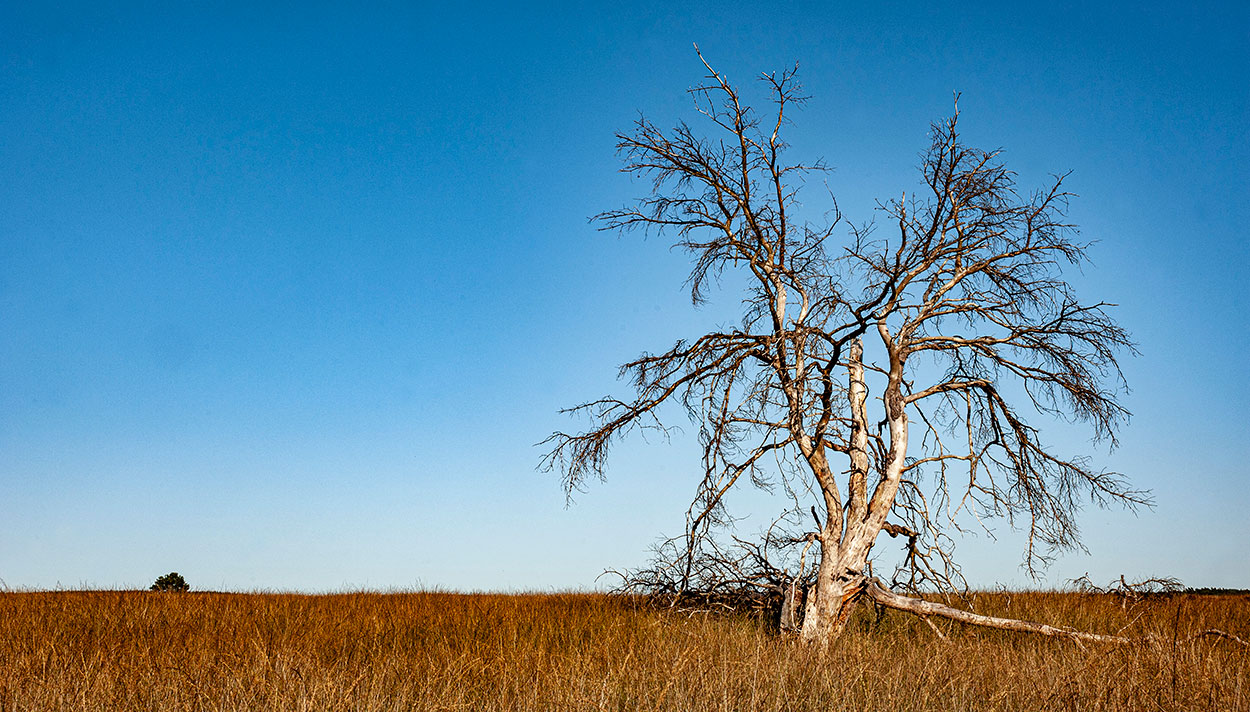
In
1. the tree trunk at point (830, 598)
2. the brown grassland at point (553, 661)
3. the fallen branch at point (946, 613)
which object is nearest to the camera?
the brown grassland at point (553, 661)

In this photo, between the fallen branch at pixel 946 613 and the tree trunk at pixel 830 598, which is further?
the fallen branch at pixel 946 613

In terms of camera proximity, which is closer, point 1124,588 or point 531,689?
point 531,689

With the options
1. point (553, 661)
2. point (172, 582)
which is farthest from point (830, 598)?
point (172, 582)

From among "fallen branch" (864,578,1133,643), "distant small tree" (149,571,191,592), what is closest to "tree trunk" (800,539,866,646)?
"fallen branch" (864,578,1133,643)

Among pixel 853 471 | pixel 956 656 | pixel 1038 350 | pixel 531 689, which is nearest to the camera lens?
pixel 531 689

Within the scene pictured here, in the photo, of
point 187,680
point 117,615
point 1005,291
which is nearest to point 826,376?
point 1005,291

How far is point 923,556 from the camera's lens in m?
11.7

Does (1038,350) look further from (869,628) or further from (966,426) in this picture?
(869,628)

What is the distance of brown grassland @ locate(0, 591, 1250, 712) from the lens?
703 cm

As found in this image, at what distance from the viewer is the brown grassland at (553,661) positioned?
7.03 metres

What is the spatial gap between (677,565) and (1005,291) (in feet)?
20.1

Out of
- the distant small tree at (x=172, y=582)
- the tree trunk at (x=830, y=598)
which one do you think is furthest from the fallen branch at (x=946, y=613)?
the distant small tree at (x=172, y=582)

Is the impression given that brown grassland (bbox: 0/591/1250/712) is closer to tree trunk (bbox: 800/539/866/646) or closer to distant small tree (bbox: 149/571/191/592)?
tree trunk (bbox: 800/539/866/646)

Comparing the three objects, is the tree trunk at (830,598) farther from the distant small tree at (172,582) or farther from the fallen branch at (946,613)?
the distant small tree at (172,582)
